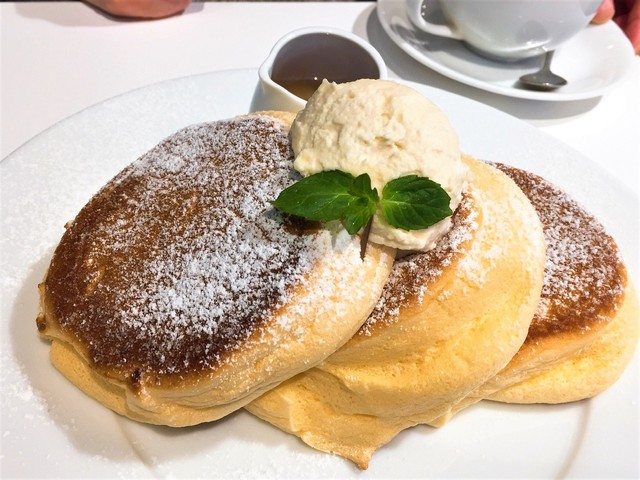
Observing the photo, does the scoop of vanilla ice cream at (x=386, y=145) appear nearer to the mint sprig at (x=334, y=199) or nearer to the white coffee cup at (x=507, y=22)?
the mint sprig at (x=334, y=199)

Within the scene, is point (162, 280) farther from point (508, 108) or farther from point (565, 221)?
point (508, 108)

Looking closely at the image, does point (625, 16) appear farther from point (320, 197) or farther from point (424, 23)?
point (320, 197)

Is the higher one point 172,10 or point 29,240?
point 172,10

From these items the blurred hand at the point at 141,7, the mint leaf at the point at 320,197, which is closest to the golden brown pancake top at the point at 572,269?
the mint leaf at the point at 320,197

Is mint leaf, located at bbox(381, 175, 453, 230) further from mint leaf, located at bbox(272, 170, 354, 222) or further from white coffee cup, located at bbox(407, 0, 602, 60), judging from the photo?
white coffee cup, located at bbox(407, 0, 602, 60)

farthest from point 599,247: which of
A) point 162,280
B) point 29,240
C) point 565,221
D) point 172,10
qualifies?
point 172,10

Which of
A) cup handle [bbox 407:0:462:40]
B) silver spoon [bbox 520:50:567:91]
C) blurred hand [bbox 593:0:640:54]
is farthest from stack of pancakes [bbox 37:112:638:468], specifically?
blurred hand [bbox 593:0:640:54]

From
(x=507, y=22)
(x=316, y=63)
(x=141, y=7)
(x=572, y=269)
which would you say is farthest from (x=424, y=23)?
(x=572, y=269)
